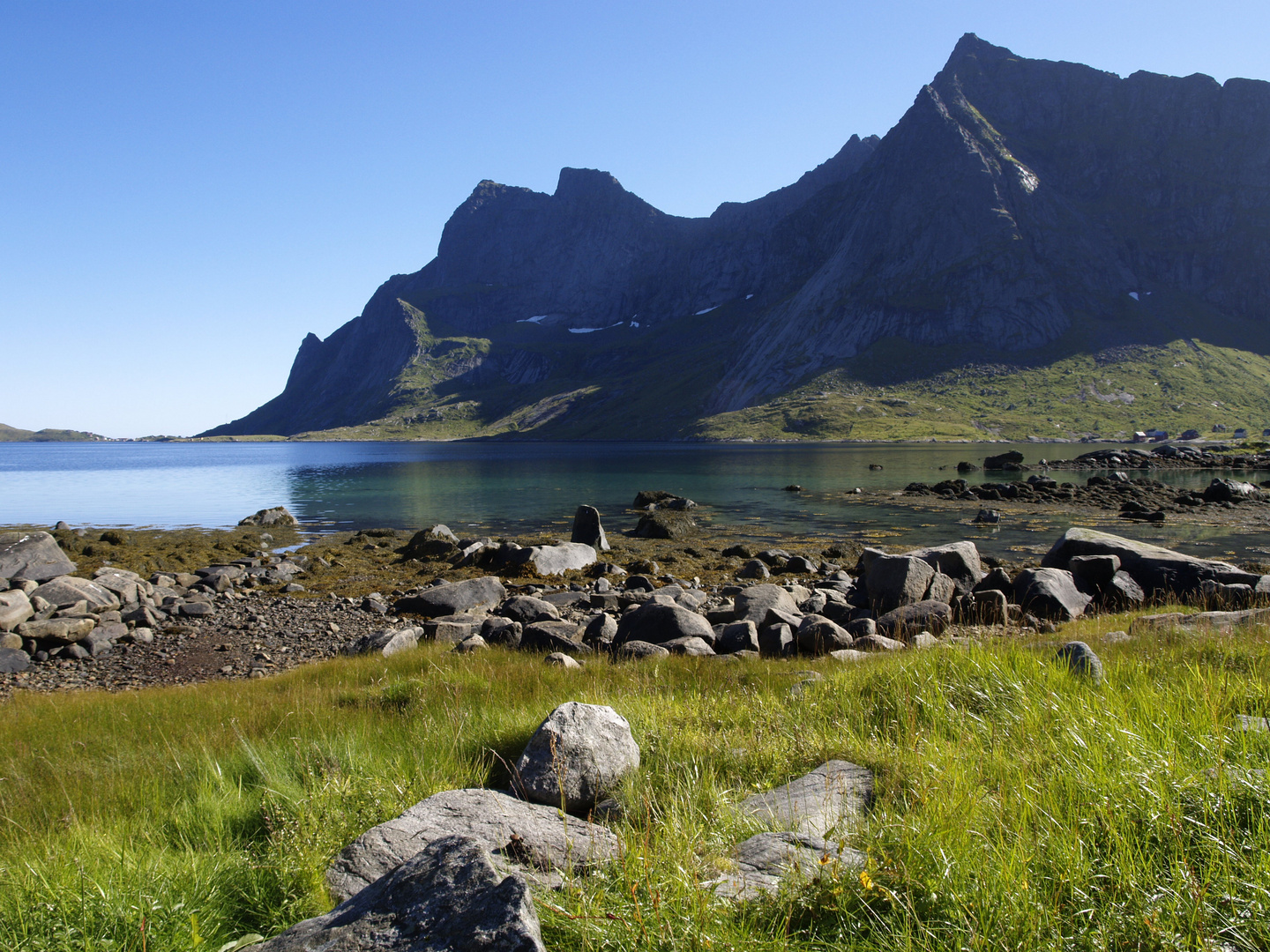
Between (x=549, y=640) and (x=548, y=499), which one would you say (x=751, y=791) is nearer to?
(x=549, y=640)

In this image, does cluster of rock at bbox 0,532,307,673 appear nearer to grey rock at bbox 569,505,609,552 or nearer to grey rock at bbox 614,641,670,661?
grey rock at bbox 569,505,609,552

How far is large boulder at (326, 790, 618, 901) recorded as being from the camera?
3.61 meters

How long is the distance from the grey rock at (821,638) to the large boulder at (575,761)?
7089mm

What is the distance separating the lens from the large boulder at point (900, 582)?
1639 centimetres

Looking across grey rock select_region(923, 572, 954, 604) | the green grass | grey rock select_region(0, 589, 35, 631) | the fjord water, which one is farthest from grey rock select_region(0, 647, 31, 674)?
the green grass

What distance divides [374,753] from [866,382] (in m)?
209

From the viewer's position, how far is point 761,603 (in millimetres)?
16219

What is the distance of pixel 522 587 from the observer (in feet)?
75.6

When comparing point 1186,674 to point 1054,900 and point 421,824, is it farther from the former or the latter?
point 421,824

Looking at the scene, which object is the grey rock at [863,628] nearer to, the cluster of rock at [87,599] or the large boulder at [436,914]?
the large boulder at [436,914]

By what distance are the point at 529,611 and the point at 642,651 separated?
236 inches

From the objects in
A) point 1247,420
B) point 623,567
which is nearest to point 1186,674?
point 623,567

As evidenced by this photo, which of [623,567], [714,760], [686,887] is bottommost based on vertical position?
[623,567]

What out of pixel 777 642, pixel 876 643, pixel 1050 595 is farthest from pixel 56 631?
pixel 1050 595
